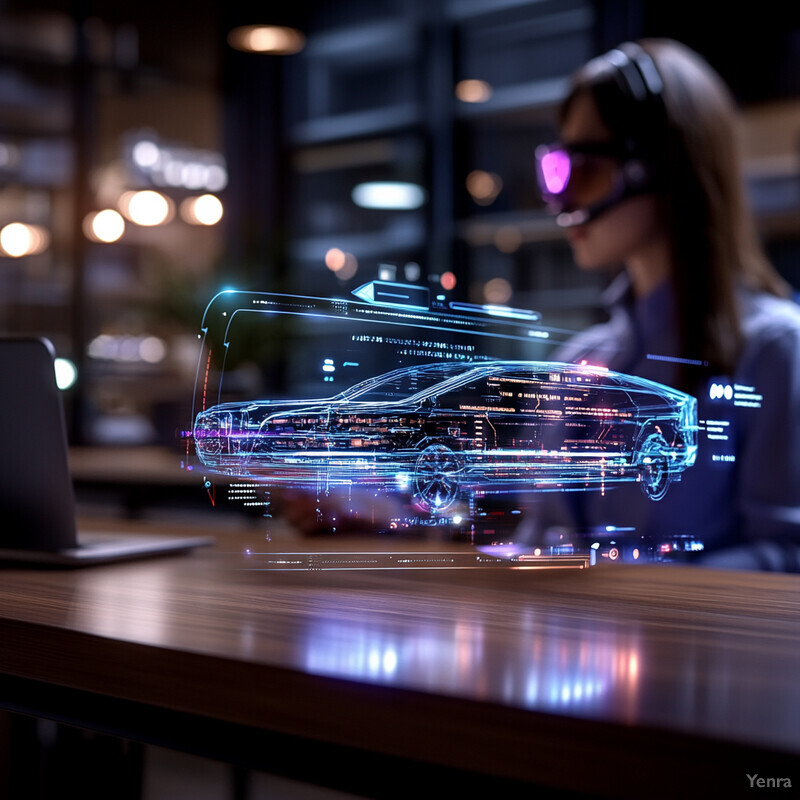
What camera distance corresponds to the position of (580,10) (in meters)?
2.95

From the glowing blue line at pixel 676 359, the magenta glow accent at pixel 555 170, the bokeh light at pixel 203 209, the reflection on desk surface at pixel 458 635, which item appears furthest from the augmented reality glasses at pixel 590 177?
the bokeh light at pixel 203 209

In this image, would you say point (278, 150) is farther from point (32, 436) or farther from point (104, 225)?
point (32, 436)

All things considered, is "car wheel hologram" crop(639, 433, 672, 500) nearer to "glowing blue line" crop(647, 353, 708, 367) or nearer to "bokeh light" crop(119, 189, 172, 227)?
"glowing blue line" crop(647, 353, 708, 367)

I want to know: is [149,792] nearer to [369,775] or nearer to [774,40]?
[369,775]

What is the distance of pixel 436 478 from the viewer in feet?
2.27

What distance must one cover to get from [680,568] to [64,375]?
0.81 m

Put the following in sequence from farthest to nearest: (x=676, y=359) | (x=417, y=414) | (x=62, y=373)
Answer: (x=62, y=373), (x=676, y=359), (x=417, y=414)

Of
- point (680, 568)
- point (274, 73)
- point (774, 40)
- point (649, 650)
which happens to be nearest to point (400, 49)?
point (274, 73)

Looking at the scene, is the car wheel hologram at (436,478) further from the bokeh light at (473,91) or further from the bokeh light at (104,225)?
the bokeh light at (104,225)

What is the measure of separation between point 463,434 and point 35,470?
41 centimetres

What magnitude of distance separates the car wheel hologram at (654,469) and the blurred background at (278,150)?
5.79 feet

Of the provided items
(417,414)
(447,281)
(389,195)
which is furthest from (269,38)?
(417,414)

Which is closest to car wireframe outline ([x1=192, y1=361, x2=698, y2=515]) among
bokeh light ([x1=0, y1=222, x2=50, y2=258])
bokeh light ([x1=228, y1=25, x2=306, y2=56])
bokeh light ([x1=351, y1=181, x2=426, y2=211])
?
bokeh light ([x1=351, y1=181, x2=426, y2=211])

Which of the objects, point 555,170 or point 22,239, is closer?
point 555,170
